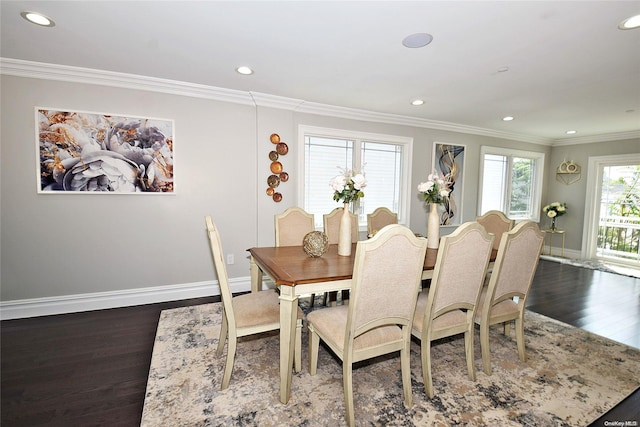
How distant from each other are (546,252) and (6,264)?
8.75 m

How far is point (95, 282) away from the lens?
313 cm

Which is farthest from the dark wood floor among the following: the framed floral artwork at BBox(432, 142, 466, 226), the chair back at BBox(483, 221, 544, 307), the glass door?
the glass door

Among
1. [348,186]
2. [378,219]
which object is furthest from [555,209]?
[348,186]

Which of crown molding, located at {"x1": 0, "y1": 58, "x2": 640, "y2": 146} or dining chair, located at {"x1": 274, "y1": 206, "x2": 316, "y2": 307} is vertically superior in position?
crown molding, located at {"x1": 0, "y1": 58, "x2": 640, "y2": 146}

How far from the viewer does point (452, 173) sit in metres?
5.18

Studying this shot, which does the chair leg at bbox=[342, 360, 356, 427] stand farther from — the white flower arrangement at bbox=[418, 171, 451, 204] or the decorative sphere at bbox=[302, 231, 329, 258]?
the white flower arrangement at bbox=[418, 171, 451, 204]

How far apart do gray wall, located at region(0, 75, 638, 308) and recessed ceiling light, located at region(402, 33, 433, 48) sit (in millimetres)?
1882

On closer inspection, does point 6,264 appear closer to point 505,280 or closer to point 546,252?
point 505,280

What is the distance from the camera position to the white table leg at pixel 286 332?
175 cm

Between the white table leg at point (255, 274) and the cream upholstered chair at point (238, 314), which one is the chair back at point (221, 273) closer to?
the cream upholstered chair at point (238, 314)

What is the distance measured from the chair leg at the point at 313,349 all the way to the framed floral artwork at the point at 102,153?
233 centimetres

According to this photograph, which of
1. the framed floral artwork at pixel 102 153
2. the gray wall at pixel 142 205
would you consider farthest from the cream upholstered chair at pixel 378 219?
the framed floral artwork at pixel 102 153

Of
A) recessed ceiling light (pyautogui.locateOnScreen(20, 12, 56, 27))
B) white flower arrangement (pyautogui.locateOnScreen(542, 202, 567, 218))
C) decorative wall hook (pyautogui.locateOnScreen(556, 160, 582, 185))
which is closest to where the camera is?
recessed ceiling light (pyautogui.locateOnScreen(20, 12, 56, 27))

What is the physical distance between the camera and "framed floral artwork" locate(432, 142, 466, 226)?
5.06 metres
